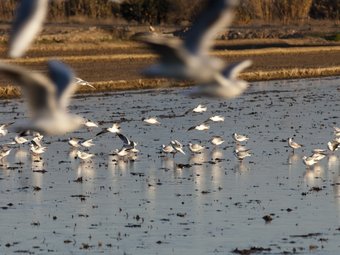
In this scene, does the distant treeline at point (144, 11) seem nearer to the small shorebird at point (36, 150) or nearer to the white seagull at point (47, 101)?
→ the small shorebird at point (36, 150)

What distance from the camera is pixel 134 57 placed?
157 feet

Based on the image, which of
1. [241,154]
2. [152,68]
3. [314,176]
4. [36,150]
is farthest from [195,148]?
[152,68]

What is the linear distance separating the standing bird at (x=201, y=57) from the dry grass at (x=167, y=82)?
28652 millimetres

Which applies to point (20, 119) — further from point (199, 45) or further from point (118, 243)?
point (199, 45)

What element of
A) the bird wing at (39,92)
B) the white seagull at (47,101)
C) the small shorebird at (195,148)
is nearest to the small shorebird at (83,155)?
the small shorebird at (195,148)

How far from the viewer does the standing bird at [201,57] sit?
20.6ft

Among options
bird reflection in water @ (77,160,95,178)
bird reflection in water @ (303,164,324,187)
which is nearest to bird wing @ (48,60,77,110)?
bird reflection in water @ (303,164,324,187)

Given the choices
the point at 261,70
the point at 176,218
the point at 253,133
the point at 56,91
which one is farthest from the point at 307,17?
the point at 56,91

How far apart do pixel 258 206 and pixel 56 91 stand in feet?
39.2

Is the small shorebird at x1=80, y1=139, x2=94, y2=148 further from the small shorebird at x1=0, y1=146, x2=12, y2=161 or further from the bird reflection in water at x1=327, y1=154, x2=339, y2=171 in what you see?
the bird reflection in water at x1=327, y1=154, x2=339, y2=171

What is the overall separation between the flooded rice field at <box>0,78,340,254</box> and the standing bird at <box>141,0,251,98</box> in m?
8.66

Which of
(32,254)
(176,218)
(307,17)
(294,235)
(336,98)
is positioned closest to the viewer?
(32,254)

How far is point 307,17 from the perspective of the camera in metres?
76.8

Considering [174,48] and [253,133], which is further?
[253,133]
